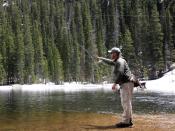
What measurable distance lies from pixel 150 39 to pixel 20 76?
46034mm

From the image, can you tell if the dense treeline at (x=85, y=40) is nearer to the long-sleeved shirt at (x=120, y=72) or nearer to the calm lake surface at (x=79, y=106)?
the calm lake surface at (x=79, y=106)

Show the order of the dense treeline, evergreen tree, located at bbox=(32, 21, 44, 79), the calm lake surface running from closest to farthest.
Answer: the calm lake surface, the dense treeline, evergreen tree, located at bbox=(32, 21, 44, 79)

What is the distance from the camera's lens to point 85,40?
16738 centimetres

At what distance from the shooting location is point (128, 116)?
17812 millimetres

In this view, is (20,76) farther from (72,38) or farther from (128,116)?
(128,116)

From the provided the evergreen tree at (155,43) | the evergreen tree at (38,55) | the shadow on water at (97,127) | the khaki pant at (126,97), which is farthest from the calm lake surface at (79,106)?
the evergreen tree at (38,55)

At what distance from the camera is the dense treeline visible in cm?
14550

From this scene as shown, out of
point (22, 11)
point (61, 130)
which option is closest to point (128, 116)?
point (61, 130)

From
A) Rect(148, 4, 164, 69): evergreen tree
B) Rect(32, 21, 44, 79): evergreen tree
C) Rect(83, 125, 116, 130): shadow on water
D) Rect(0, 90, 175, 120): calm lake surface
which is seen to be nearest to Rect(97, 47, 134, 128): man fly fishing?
Rect(83, 125, 116, 130): shadow on water

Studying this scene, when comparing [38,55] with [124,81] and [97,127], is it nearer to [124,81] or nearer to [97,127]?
[124,81]


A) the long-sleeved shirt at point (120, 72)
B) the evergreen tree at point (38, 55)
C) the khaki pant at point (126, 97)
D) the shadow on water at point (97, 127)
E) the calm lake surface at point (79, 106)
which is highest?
the evergreen tree at point (38, 55)

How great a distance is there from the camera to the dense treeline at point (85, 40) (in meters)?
146

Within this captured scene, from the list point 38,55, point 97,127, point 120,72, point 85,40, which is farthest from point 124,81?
point 85,40

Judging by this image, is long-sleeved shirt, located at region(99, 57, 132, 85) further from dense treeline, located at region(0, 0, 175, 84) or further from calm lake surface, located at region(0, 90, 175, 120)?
dense treeline, located at region(0, 0, 175, 84)
